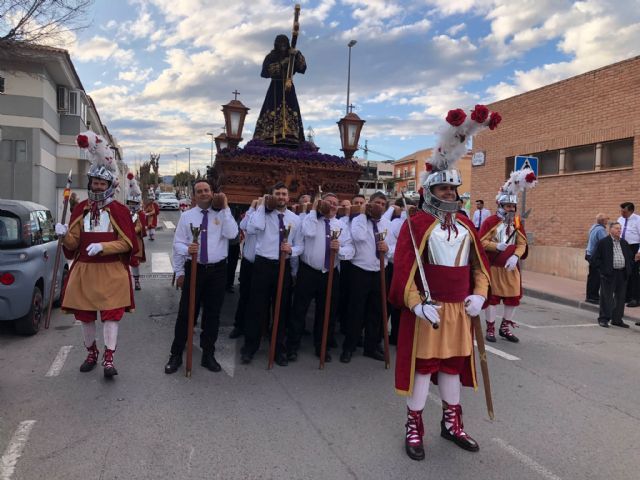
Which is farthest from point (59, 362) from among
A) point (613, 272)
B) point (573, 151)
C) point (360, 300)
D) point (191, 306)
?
point (573, 151)

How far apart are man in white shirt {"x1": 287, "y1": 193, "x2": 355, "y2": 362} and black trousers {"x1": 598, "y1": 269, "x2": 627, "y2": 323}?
5.26m

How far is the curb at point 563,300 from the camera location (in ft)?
32.9

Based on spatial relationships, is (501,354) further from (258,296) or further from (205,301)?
(205,301)

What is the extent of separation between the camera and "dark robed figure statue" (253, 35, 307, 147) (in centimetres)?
870

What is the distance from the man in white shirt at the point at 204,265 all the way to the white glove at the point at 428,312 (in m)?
2.57

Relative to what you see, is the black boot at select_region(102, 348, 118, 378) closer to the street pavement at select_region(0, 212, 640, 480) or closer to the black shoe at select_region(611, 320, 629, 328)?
the street pavement at select_region(0, 212, 640, 480)

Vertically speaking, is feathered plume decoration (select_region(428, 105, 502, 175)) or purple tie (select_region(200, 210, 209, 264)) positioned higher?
feathered plume decoration (select_region(428, 105, 502, 175))

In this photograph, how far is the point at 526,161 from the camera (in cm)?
1088

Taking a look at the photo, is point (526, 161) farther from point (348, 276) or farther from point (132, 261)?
point (132, 261)

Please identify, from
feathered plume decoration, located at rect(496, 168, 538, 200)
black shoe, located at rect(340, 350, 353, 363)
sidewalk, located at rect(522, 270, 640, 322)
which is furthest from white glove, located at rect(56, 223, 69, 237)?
sidewalk, located at rect(522, 270, 640, 322)

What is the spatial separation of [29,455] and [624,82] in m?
13.9

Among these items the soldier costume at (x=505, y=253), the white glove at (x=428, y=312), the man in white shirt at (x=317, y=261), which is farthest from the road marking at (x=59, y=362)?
the soldier costume at (x=505, y=253)

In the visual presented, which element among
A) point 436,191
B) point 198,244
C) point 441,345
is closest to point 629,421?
point 441,345

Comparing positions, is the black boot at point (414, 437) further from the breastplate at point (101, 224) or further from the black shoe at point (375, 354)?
the breastplate at point (101, 224)
